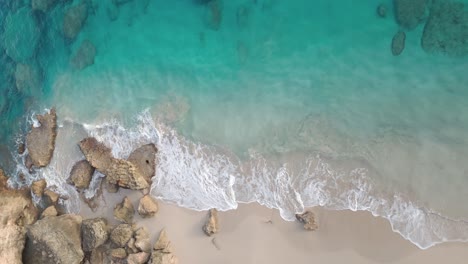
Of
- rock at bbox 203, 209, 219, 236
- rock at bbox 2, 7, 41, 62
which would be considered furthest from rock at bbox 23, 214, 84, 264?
rock at bbox 2, 7, 41, 62

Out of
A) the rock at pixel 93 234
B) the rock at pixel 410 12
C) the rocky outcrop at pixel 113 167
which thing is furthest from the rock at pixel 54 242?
the rock at pixel 410 12

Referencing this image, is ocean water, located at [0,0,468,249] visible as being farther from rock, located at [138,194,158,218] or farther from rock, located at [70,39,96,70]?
rock, located at [138,194,158,218]

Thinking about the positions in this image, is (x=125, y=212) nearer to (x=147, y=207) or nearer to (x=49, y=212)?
(x=147, y=207)

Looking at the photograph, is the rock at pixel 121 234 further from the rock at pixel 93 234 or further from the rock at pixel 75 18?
the rock at pixel 75 18

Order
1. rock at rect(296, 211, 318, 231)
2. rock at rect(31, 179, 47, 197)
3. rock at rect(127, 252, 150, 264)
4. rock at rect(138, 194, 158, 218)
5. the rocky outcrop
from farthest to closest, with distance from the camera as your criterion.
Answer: rock at rect(31, 179, 47, 197)
the rocky outcrop
rock at rect(138, 194, 158, 218)
rock at rect(127, 252, 150, 264)
rock at rect(296, 211, 318, 231)

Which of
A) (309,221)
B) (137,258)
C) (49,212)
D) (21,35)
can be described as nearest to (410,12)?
(309,221)

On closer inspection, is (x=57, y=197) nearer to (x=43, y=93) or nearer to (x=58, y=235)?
(x=58, y=235)
